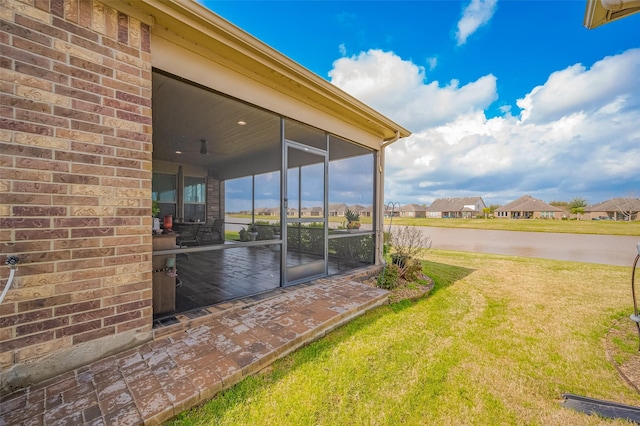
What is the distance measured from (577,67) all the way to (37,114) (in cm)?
1841

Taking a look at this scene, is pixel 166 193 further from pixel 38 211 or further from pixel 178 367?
pixel 178 367

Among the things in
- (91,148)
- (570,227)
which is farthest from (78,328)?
(570,227)

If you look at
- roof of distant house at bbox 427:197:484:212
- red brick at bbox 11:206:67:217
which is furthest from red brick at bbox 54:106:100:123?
roof of distant house at bbox 427:197:484:212

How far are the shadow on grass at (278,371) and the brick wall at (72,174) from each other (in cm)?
104

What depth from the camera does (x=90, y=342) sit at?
189cm

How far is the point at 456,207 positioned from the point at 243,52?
60230mm

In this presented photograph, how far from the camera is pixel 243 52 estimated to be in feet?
8.97

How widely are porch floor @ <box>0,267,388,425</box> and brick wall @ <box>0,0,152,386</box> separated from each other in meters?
0.29

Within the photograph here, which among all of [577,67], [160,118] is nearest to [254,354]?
[160,118]

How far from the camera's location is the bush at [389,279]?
4.20 m

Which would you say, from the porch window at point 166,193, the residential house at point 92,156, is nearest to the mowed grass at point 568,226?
the porch window at point 166,193

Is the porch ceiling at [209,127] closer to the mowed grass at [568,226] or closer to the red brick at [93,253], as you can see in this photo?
the red brick at [93,253]

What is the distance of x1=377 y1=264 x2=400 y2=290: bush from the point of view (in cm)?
420

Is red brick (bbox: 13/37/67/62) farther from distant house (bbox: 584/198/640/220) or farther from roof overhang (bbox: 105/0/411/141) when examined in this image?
distant house (bbox: 584/198/640/220)
